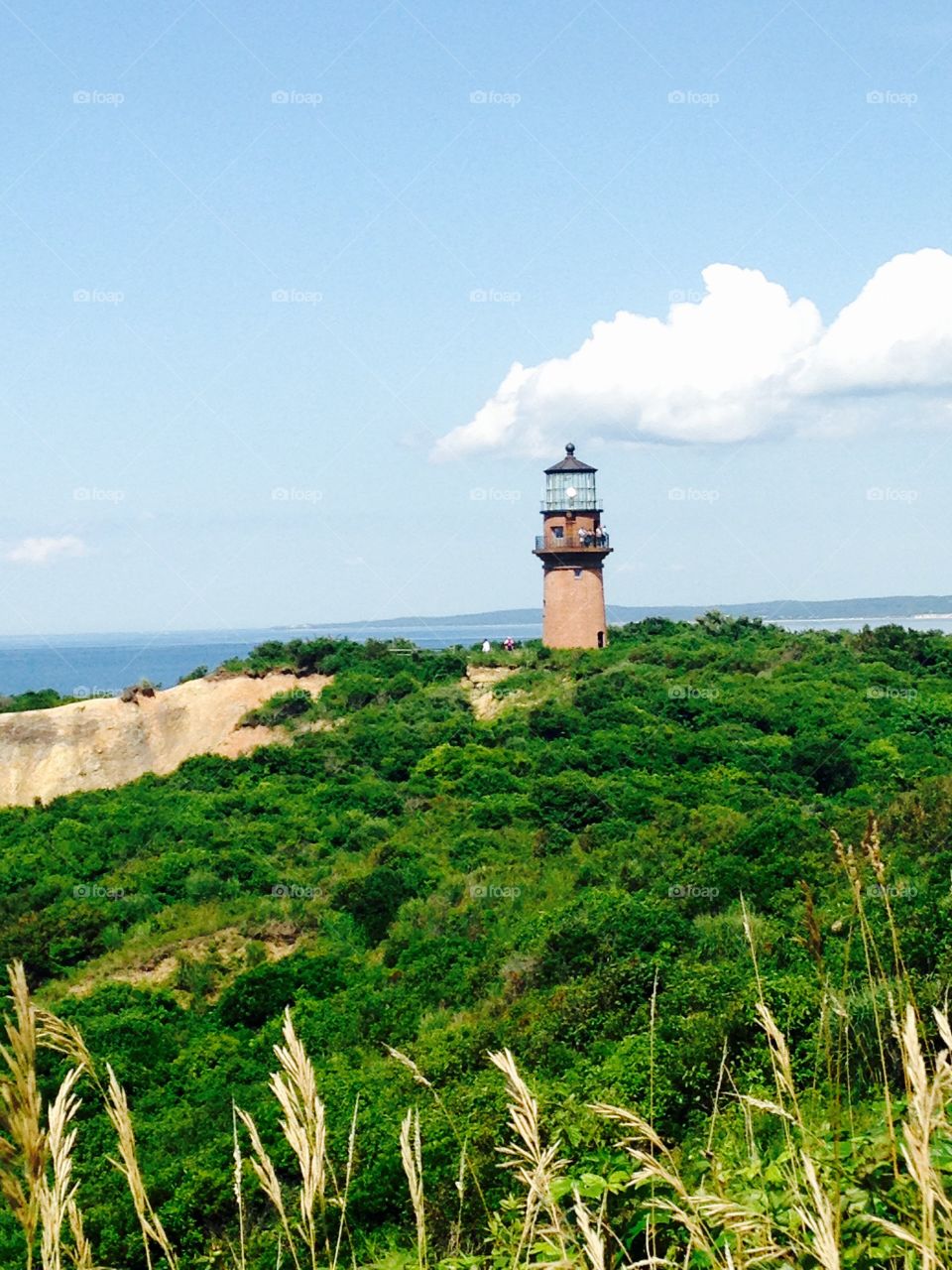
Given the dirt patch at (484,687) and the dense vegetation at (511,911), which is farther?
the dirt patch at (484,687)

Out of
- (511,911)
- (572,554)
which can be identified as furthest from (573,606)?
(511,911)

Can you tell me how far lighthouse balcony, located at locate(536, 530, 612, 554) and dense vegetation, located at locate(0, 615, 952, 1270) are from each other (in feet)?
9.99

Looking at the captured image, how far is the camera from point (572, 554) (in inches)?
1491

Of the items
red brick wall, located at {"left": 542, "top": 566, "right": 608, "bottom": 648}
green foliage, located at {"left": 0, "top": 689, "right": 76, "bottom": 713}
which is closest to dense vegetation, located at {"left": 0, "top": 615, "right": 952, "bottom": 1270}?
red brick wall, located at {"left": 542, "top": 566, "right": 608, "bottom": 648}

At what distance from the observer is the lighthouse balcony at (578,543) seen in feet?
124

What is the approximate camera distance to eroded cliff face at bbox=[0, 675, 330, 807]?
35719 millimetres

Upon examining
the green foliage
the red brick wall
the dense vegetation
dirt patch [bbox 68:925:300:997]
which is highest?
the red brick wall

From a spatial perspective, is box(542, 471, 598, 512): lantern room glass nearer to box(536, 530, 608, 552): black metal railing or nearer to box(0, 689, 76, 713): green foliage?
box(536, 530, 608, 552): black metal railing

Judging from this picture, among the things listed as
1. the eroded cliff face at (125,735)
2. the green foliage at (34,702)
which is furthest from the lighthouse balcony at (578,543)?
the green foliage at (34,702)

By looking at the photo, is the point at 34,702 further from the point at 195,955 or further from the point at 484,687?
the point at 195,955

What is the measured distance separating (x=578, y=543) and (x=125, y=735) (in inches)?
562

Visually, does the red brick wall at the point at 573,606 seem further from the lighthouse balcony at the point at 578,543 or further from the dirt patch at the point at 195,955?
the dirt patch at the point at 195,955

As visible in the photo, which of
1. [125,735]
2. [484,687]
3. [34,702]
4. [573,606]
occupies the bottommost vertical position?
[125,735]

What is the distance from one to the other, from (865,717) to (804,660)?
241 inches
